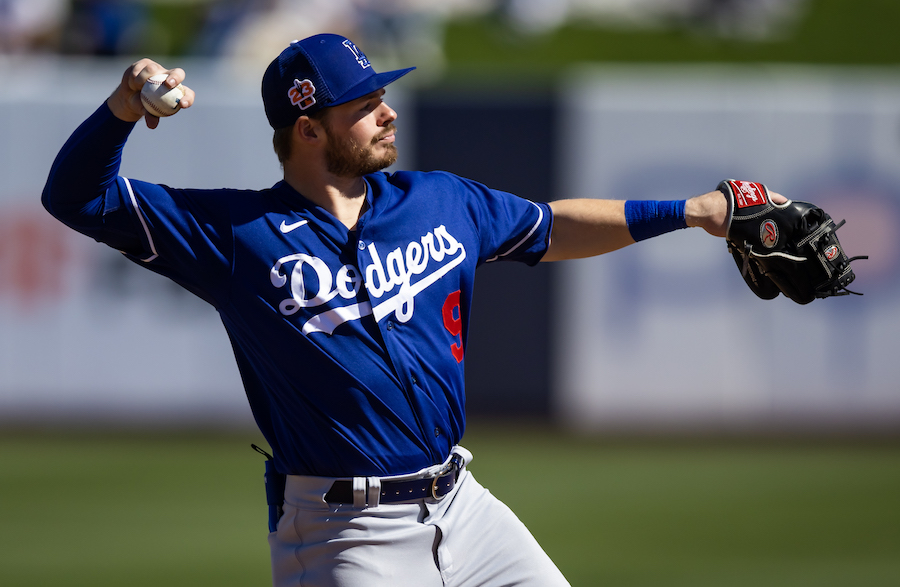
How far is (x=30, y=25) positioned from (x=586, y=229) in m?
13.6

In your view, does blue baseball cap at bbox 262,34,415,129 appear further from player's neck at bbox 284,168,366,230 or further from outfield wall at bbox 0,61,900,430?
outfield wall at bbox 0,61,900,430

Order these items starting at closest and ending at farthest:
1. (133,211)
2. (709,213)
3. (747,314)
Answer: (133,211)
(709,213)
(747,314)

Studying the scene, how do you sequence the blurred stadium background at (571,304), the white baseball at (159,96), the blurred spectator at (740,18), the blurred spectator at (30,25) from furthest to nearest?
1. the blurred spectator at (740,18)
2. the blurred spectator at (30,25)
3. the blurred stadium background at (571,304)
4. the white baseball at (159,96)

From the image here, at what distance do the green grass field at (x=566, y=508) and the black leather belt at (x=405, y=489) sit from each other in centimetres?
322

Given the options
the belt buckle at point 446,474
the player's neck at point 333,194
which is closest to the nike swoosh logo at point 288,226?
the player's neck at point 333,194

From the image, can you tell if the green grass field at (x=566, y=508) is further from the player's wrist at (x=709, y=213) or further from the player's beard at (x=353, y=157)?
the player's beard at (x=353, y=157)

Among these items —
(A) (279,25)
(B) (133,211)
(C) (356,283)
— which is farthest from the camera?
(A) (279,25)

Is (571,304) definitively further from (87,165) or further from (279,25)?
(87,165)

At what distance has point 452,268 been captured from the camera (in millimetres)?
3494

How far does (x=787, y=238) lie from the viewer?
3.68 metres

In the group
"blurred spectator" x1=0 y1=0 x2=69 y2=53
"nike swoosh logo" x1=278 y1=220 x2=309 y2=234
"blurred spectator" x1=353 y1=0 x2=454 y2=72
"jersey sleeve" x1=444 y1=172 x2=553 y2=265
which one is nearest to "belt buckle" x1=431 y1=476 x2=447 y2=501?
"jersey sleeve" x1=444 y1=172 x2=553 y2=265

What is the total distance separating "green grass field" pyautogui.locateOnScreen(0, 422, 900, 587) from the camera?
6.67 metres

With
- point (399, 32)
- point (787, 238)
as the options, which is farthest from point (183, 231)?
point (399, 32)

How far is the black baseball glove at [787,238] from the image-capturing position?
12.0 ft
